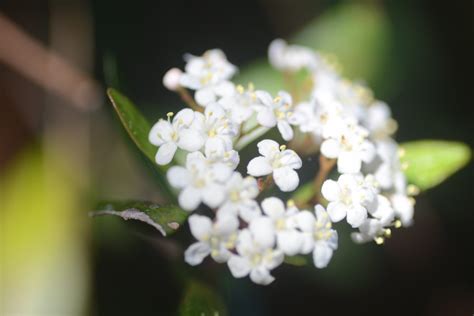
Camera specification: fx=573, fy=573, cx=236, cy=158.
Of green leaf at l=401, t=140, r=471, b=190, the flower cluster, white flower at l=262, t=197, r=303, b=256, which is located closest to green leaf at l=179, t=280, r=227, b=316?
the flower cluster

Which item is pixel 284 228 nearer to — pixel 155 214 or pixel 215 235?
pixel 215 235

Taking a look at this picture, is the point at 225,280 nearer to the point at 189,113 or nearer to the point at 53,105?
the point at 189,113

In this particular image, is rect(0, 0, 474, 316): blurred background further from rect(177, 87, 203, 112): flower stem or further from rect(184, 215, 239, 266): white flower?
rect(184, 215, 239, 266): white flower

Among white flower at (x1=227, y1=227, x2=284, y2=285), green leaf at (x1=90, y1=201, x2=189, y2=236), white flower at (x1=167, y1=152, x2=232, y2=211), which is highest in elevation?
white flower at (x1=167, y1=152, x2=232, y2=211)

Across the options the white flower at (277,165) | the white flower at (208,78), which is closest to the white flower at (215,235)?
the white flower at (277,165)

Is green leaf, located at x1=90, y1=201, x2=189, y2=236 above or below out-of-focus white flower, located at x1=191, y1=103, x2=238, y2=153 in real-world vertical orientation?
below
